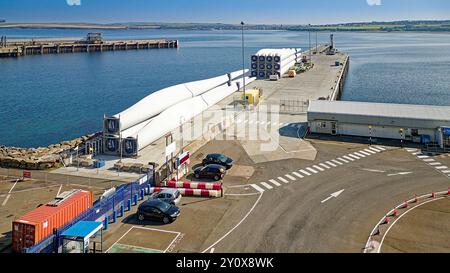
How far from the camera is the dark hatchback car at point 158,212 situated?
2583cm

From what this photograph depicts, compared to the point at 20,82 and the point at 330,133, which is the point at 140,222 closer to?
the point at 330,133

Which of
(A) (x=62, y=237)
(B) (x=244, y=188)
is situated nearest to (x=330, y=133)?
(B) (x=244, y=188)

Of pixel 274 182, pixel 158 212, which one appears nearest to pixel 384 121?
pixel 274 182

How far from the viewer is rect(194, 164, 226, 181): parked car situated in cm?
3384

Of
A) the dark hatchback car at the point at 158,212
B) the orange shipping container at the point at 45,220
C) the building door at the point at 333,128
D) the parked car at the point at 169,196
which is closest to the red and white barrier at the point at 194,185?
the parked car at the point at 169,196

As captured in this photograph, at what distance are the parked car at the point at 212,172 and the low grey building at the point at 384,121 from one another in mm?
18068

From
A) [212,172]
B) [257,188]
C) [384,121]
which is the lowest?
[257,188]

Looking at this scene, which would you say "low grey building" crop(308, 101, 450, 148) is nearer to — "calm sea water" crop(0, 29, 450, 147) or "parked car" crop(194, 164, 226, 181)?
"parked car" crop(194, 164, 226, 181)

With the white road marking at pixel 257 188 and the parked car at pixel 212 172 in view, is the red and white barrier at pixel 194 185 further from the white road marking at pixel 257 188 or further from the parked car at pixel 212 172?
the white road marking at pixel 257 188

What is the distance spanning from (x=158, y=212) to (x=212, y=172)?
8.86 meters

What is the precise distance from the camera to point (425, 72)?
13025 centimetres

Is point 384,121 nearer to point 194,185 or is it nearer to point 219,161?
point 219,161

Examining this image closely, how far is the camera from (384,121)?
146ft

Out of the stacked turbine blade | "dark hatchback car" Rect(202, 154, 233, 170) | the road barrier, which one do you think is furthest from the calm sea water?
the road barrier
